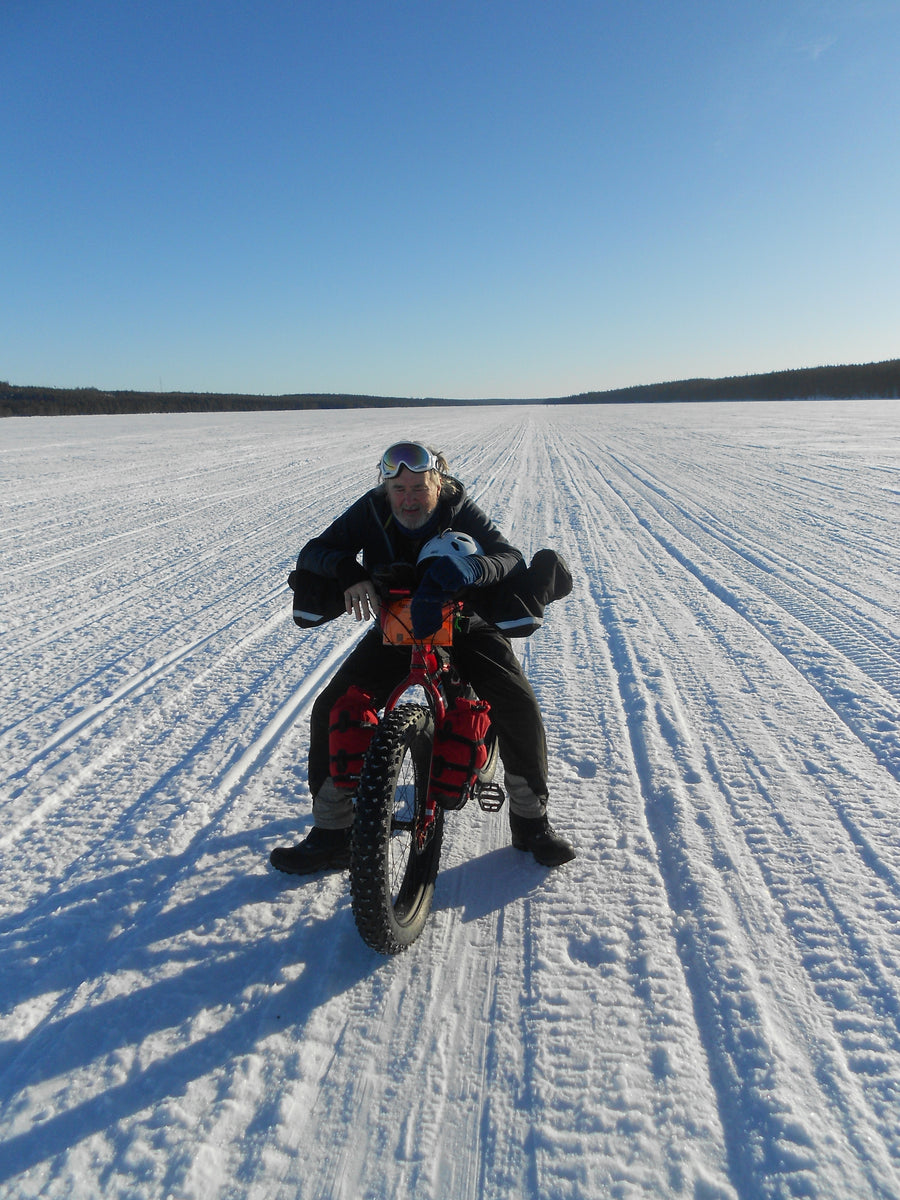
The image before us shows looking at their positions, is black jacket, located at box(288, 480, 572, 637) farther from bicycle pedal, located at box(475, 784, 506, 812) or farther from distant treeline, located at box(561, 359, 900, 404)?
distant treeline, located at box(561, 359, 900, 404)

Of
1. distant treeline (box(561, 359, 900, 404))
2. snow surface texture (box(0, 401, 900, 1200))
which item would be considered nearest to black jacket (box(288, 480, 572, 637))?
snow surface texture (box(0, 401, 900, 1200))

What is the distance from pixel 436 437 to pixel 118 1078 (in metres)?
21.5

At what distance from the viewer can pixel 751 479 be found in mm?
11641

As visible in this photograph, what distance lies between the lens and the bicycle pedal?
8.37 feet

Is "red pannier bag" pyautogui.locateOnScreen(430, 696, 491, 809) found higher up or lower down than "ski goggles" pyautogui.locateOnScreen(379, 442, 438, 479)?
lower down

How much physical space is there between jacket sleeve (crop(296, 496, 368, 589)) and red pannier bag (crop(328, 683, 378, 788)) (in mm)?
402

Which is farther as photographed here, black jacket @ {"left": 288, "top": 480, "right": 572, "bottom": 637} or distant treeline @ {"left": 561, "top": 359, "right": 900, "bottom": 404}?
distant treeline @ {"left": 561, "top": 359, "right": 900, "bottom": 404}

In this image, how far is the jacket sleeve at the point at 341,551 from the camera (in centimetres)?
239

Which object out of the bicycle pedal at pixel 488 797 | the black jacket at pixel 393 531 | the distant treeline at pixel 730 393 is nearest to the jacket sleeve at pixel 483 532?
the black jacket at pixel 393 531

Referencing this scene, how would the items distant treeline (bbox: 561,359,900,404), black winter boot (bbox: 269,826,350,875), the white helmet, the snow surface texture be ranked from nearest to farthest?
the snow surface texture → the white helmet → black winter boot (bbox: 269,826,350,875) → distant treeline (bbox: 561,359,900,404)

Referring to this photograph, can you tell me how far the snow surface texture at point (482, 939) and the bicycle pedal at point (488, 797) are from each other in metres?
0.26

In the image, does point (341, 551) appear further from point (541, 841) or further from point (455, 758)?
point (541, 841)

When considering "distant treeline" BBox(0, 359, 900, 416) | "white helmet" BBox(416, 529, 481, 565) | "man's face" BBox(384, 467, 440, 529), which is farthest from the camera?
"distant treeline" BBox(0, 359, 900, 416)

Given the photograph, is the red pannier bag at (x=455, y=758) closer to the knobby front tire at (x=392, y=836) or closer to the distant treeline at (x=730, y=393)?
the knobby front tire at (x=392, y=836)
